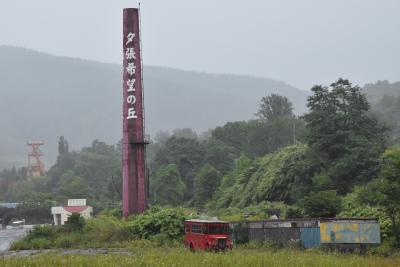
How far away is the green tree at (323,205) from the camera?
45625 millimetres

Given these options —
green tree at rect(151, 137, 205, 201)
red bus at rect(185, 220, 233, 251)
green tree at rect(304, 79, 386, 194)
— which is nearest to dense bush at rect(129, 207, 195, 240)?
red bus at rect(185, 220, 233, 251)

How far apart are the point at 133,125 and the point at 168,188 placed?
46.6 metres

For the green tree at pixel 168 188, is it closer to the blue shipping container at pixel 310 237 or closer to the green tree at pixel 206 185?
the green tree at pixel 206 185

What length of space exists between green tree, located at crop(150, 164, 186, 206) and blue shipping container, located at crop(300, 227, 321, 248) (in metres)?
63.9

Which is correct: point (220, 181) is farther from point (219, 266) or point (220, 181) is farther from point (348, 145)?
point (219, 266)

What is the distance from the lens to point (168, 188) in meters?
104

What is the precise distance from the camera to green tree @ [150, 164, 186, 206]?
10369cm

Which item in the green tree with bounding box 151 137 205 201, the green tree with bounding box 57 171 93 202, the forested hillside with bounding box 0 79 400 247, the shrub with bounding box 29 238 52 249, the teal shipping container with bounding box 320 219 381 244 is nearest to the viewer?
the teal shipping container with bounding box 320 219 381 244

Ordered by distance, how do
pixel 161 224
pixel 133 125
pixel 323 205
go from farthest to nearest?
1. pixel 133 125
2. pixel 161 224
3. pixel 323 205

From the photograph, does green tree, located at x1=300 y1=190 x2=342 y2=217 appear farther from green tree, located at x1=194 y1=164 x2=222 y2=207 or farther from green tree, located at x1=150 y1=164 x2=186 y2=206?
green tree, located at x1=150 y1=164 x2=186 y2=206

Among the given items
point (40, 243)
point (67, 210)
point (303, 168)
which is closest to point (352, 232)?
point (40, 243)

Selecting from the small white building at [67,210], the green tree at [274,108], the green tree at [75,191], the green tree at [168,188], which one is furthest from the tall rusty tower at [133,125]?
the green tree at [274,108]

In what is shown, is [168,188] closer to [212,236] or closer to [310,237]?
[310,237]

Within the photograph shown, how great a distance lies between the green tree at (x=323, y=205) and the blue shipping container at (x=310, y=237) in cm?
601
